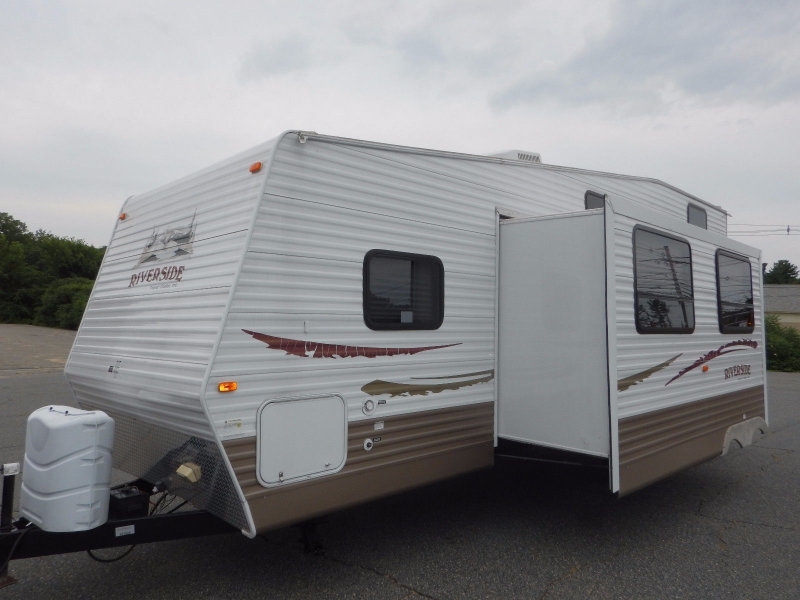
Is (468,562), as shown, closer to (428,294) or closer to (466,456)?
(466,456)

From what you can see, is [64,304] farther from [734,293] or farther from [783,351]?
[734,293]

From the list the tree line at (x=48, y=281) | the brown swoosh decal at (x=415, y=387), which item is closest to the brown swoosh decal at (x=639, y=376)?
the brown swoosh decal at (x=415, y=387)

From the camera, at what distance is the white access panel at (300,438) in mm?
3479

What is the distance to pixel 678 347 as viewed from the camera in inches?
208

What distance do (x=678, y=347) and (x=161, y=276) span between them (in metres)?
4.09

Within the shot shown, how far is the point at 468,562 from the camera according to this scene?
432 centimetres

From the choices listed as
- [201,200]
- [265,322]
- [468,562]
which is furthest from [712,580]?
[201,200]

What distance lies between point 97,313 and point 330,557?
2.50 meters

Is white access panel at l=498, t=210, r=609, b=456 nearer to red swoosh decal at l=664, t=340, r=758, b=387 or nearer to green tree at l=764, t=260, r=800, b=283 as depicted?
red swoosh decal at l=664, t=340, r=758, b=387

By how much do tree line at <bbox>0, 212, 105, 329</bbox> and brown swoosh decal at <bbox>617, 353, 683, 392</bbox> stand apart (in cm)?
3215

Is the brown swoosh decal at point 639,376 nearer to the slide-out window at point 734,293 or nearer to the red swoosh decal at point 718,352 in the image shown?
the red swoosh decal at point 718,352

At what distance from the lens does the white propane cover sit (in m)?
3.16

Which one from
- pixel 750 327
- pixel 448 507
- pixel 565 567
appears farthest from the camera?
pixel 750 327

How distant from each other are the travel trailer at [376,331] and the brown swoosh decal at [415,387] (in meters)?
0.01
